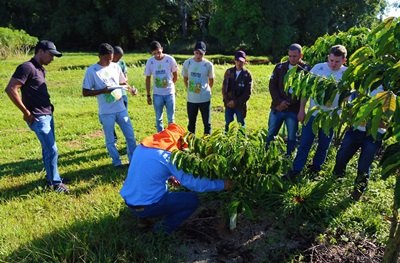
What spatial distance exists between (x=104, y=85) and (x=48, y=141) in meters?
1.02

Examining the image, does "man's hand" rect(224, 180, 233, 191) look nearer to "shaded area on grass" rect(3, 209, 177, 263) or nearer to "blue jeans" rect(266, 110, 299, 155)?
"shaded area on grass" rect(3, 209, 177, 263)

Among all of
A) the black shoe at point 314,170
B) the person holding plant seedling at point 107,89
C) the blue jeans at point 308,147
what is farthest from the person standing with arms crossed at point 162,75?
the black shoe at point 314,170

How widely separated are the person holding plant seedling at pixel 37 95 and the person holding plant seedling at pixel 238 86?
245 cm

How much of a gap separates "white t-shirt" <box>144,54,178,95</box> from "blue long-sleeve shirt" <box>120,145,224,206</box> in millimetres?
2754

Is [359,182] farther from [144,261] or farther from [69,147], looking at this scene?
[69,147]

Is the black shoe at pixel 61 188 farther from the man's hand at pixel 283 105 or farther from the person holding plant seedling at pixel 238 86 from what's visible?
the man's hand at pixel 283 105

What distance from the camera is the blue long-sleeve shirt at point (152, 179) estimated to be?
3371mm

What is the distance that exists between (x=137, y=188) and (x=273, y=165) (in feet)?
3.97

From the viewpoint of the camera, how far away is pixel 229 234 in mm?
3781

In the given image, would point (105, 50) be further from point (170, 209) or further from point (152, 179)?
point (170, 209)

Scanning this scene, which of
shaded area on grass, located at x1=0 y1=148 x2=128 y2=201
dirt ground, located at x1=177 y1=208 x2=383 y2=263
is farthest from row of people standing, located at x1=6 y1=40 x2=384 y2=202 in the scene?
dirt ground, located at x1=177 y1=208 x2=383 y2=263

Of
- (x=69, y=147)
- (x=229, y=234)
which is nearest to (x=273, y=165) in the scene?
(x=229, y=234)

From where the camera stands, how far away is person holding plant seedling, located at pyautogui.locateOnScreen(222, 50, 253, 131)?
5781mm

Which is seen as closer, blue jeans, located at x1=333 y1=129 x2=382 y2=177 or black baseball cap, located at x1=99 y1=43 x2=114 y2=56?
blue jeans, located at x1=333 y1=129 x2=382 y2=177
